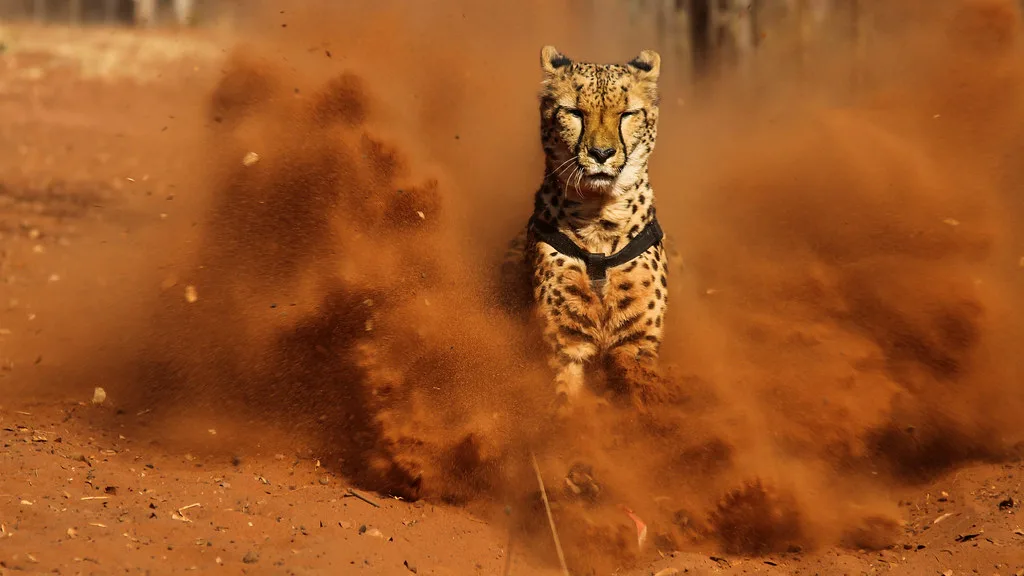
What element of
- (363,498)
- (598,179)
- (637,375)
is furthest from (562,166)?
(363,498)

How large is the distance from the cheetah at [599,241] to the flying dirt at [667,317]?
0.23m

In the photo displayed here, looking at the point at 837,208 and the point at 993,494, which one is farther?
the point at 837,208

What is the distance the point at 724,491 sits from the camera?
17.4ft

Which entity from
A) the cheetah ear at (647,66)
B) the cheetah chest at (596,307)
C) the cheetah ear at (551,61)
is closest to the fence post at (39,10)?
the cheetah ear at (551,61)

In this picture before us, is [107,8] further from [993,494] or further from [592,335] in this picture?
[993,494]

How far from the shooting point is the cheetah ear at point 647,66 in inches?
244

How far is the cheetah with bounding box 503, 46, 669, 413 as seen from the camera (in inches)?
228

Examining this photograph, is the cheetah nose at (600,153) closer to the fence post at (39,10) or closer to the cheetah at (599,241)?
the cheetah at (599,241)

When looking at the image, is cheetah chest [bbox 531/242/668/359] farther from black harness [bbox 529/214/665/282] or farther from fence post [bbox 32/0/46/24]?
fence post [bbox 32/0/46/24]

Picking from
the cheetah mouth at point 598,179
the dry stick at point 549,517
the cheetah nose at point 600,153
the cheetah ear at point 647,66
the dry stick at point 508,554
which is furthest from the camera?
the cheetah ear at point 647,66

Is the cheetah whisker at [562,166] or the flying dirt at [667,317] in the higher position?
the cheetah whisker at [562,166]

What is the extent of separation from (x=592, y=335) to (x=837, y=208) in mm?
3313

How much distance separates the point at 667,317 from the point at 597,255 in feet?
3.21

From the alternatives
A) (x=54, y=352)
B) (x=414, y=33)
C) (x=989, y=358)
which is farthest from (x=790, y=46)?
(x=54, y=352)
